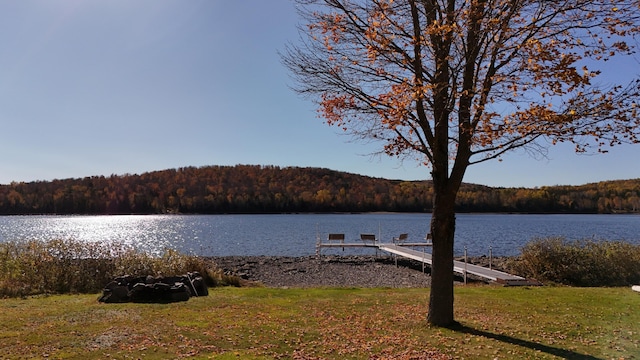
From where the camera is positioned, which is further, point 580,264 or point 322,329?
point 580,264

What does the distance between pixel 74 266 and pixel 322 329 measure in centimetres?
961

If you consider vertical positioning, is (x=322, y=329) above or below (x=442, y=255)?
below

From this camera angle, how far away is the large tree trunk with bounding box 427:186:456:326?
811cm

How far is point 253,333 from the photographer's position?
7867 mm

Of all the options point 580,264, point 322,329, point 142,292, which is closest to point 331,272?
point 580,264

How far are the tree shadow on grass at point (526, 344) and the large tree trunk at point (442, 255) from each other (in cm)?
32

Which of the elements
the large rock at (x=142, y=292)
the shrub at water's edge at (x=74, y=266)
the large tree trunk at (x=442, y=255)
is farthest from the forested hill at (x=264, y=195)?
the large tree trunk at (x=442, y=255)

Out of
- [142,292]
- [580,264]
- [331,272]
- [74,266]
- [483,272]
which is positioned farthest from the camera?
[331,272]

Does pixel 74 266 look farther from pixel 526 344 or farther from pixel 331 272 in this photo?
pixel 526 344

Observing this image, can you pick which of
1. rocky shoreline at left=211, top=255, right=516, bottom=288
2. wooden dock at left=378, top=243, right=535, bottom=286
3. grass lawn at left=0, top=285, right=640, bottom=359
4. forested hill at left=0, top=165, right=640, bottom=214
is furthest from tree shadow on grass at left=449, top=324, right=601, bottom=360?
forested hill at left=0, top=165, right=640, bottom=214

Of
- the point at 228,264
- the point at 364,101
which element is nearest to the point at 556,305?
the point at 364,101

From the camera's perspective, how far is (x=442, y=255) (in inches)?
320

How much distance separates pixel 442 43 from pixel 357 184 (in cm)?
12197

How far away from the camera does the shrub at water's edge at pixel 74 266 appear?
13.8 m
